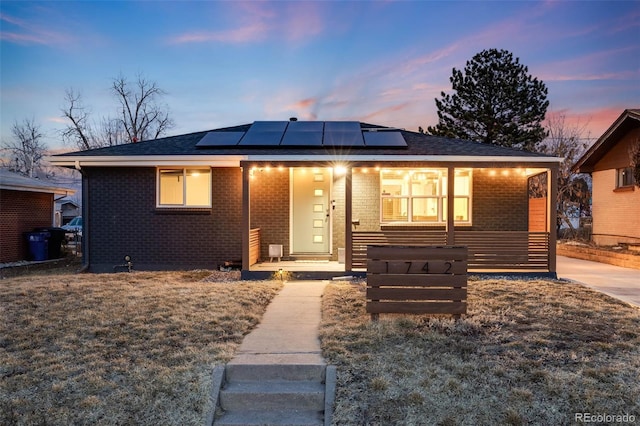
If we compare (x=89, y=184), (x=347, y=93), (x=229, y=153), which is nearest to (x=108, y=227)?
(x=89, y=184)

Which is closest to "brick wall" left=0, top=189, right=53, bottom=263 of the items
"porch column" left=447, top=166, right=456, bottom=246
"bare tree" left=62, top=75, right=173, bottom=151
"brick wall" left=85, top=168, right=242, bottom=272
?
"brick wall" left=85, top=168, right=242, bottom=272

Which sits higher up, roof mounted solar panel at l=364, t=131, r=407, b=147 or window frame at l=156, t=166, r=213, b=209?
roof mounted solar panel at l=364, t=131, r=407, b=147

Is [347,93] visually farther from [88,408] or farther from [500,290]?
[88,408]

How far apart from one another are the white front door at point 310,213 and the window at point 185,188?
2285 mm

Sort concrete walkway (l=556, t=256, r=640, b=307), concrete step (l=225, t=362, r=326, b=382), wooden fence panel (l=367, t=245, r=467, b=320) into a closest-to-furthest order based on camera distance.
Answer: concrete step (l=225, t=362, r=326, b=382) → wooden fence panel (l=367, t=245, r=467, b=320) → concrete walkway (l=556, t=256, r=640, b=307)

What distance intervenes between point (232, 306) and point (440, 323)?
3104mm

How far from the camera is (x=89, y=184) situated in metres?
10.3

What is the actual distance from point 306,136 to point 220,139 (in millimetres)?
2317

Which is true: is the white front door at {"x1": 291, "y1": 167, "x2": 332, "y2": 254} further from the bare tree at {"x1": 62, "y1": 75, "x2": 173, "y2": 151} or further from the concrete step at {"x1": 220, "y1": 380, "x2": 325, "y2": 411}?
the bare tree at {"x1": 62, "y1": 75, "x2": 173, "y2": 151}

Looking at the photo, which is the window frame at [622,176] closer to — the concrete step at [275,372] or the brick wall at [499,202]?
the brick wall at [499,202]

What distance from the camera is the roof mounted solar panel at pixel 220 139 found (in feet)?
34.7

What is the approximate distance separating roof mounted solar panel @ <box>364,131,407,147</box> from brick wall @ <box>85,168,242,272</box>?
3542mm

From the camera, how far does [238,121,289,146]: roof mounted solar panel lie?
34.5 ft

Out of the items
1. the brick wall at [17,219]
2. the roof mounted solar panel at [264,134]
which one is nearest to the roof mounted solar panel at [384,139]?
the roof mounted solar panel at [264,134]
